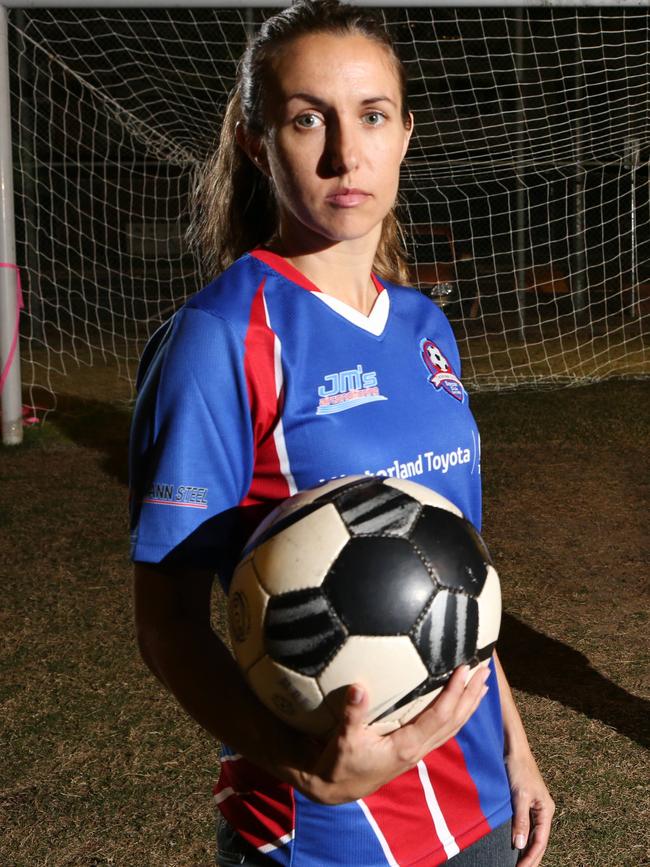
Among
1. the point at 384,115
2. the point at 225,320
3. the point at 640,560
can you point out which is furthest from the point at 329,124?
the point at 640,560

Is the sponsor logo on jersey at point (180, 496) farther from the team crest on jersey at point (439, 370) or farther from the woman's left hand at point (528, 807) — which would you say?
the woman's left hand at point (528, 807)

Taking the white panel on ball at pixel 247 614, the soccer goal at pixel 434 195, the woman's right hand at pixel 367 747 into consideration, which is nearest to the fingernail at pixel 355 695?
the woman's right hand at pixel 367 747

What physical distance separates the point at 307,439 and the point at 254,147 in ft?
1.44

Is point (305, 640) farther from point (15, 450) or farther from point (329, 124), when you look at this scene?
point (15, 450)

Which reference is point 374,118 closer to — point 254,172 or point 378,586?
point 254,172

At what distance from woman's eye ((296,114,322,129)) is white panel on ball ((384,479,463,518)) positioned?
446mm

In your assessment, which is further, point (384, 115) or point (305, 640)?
point (384, 115)

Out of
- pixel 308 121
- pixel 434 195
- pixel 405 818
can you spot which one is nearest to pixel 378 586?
pixel 405 818

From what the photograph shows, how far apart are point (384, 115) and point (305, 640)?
2.17ft

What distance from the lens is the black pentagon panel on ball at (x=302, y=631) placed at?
1048mm

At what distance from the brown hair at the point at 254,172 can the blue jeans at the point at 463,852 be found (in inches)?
32.3

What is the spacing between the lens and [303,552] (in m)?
1.08

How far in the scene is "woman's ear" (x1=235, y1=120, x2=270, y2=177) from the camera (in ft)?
4.44

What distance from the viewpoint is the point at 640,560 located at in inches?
191
